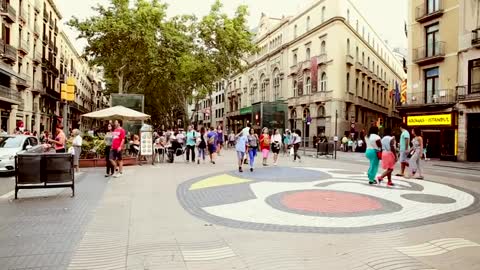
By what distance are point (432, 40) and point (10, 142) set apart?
93.1 ft

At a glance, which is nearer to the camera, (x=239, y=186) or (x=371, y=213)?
(x=371, y=213)

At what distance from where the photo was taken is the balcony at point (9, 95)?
30434 millimetres

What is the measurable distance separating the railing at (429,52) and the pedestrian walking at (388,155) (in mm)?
19799

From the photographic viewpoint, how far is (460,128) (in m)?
26.0

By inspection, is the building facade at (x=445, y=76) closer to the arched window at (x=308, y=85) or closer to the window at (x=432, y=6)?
the window at (x=432, y=6)

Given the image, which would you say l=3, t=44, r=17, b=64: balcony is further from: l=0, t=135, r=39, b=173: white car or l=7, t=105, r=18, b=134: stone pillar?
l=0, t=135, r=39, b=173: white car

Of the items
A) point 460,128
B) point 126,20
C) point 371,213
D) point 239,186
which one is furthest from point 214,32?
point 371,213

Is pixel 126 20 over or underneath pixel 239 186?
over

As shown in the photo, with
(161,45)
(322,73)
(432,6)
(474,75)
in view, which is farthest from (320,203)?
(322,73)

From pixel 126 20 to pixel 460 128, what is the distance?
86.0ft

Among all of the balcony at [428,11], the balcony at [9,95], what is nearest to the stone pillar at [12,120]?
the balcony at [9,95]

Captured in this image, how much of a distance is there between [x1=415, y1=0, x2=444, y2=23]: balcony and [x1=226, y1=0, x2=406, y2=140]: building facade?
33.8 ft

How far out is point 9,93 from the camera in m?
32.0

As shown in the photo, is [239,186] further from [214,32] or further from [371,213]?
[214,32]
